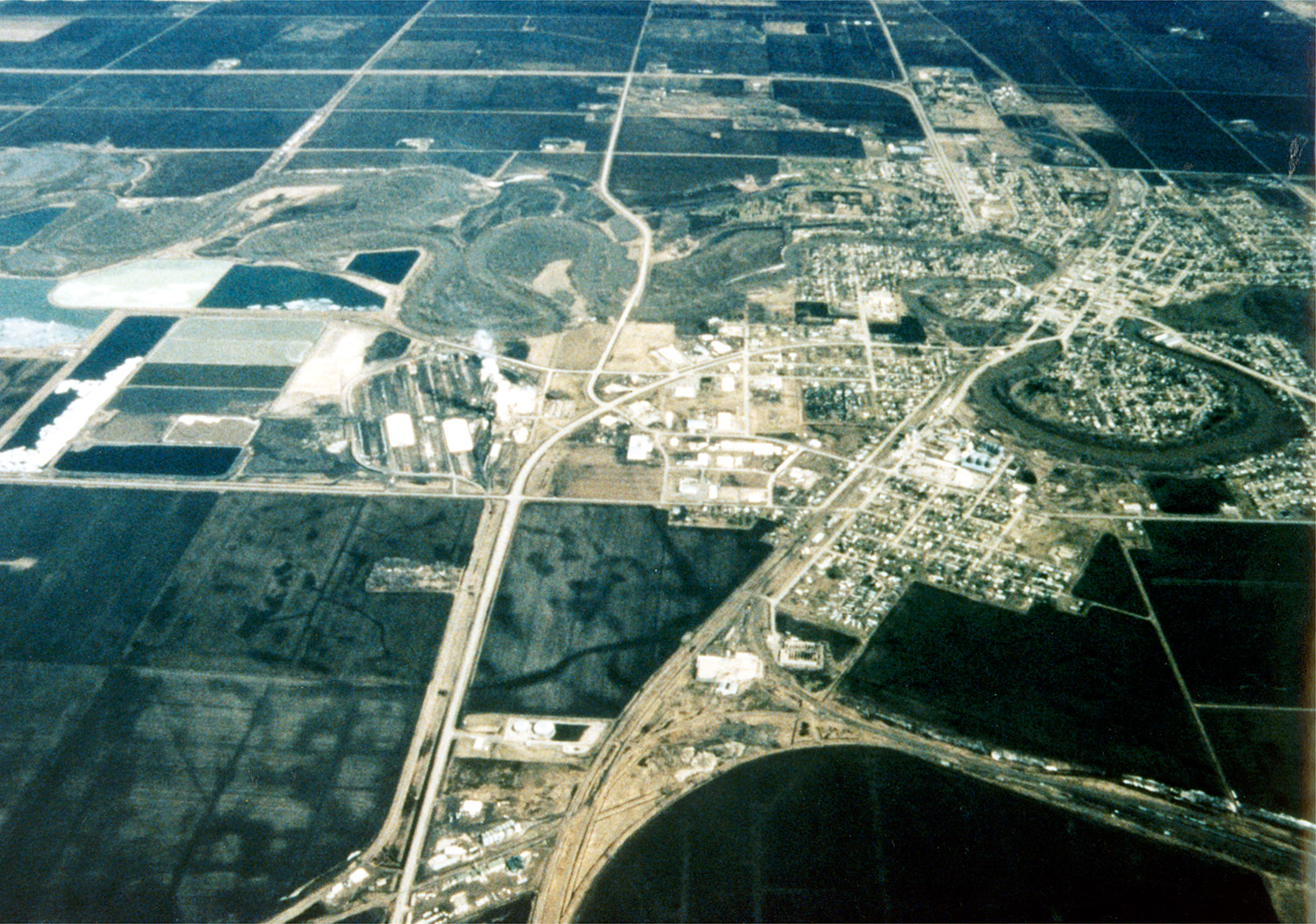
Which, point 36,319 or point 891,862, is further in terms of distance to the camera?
point 36,319

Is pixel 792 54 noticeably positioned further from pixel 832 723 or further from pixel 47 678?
pixel 47 678

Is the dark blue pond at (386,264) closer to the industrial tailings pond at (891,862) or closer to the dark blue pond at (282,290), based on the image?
the dark blue pond at (282,290)

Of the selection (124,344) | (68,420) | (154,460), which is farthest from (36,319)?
(154,460)

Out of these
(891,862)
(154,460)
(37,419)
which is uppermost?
(37,419)

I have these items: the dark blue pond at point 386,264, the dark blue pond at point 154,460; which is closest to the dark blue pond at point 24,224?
the dark blue pond at point 386,264

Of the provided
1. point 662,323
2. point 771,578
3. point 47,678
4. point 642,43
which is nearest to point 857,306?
point 662,323

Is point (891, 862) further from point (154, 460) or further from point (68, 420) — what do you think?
point (68, 420)

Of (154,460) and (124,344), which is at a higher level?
(124,344)
